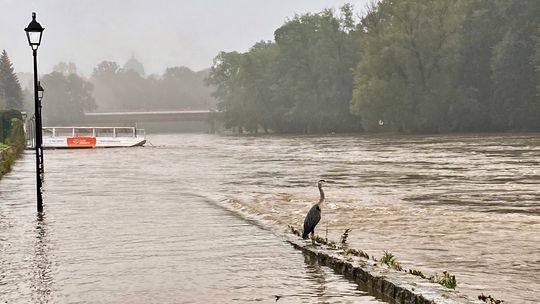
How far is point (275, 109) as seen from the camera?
143 meters

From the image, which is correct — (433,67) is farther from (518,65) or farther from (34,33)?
(34,33)

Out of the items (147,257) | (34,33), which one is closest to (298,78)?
(34,33)

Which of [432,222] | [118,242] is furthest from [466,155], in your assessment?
[118,242]

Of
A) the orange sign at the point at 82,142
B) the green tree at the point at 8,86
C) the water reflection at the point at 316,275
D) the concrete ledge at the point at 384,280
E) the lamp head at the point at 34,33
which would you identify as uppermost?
the green tree at the point at 8,86

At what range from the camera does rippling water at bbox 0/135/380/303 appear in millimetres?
11484

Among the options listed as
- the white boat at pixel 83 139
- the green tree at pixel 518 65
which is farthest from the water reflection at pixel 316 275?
the green tree at pixel 518 65

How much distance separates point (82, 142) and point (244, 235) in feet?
A: 233

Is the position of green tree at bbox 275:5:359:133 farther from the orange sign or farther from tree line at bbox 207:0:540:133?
the orange sign

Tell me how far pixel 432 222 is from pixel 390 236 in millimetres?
2569

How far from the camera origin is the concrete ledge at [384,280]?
32.4 ft

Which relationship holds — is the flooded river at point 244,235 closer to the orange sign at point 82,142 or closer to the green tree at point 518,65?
the orange sign at point 82,142

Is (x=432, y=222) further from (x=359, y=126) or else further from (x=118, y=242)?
(x=359, y=126)

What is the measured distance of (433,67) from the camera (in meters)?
99.8

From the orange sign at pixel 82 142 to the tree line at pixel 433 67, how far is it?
3483 cm
